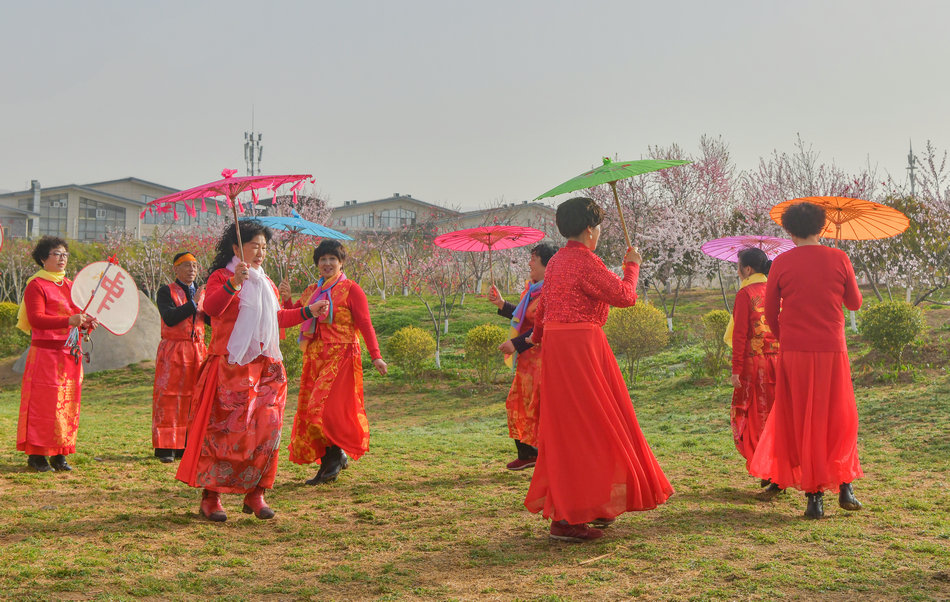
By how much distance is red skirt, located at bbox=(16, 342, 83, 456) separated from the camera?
235 inches

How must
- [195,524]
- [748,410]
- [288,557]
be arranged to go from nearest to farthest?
[288,557]
[195,524]
[748,410]

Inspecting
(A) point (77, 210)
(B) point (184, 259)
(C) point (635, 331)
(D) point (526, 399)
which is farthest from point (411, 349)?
(A) point (77, 210)

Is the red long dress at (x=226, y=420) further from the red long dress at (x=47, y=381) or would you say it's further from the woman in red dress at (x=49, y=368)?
the red long dress at (x=47, y=381)

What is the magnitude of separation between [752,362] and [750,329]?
25 centimetres

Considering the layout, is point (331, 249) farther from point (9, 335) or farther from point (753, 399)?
point (9, 335)

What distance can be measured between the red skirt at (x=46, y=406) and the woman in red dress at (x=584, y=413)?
4.01m

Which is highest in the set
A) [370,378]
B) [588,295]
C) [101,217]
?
[101,217]

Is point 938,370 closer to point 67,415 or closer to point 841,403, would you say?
point 841,403

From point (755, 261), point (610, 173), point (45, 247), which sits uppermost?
point (610, 173)

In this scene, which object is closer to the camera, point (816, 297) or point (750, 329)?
point (816, 297)

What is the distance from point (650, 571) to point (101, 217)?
45.4 meters

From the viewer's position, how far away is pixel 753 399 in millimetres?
5617

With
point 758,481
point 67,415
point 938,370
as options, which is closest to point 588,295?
point 758,481

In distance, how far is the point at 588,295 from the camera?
13.6 ft
